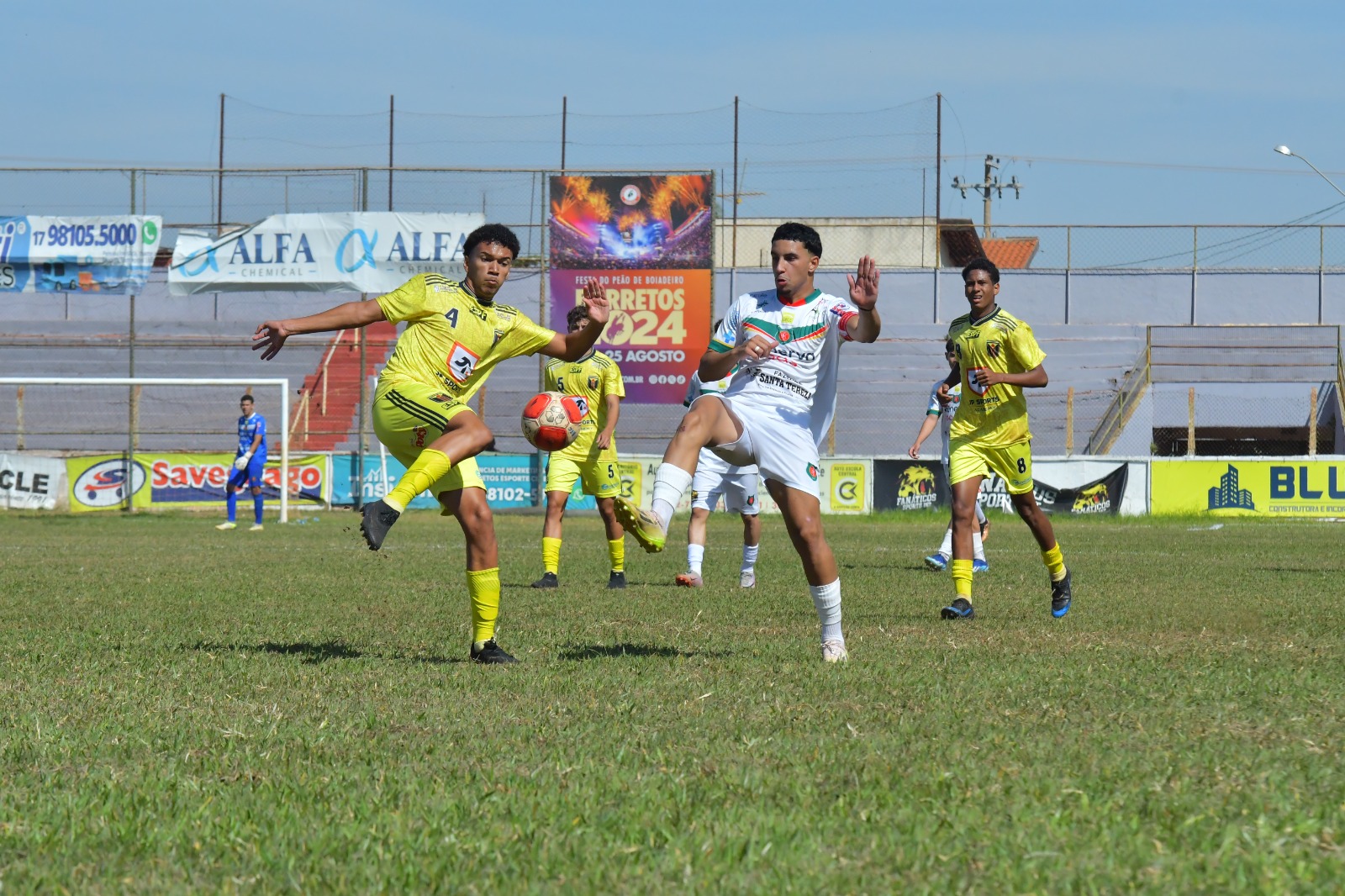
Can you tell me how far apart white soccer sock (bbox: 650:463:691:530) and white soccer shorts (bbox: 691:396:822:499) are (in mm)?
301

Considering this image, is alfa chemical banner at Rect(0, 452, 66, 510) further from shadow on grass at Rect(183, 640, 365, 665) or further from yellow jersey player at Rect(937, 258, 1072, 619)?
yellow jersey player at Rect(937, 258, 1072, 619)

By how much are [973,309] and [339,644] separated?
4824 mm

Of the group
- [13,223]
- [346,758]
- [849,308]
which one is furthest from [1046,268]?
[346,758]

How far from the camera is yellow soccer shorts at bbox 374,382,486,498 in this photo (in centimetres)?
643

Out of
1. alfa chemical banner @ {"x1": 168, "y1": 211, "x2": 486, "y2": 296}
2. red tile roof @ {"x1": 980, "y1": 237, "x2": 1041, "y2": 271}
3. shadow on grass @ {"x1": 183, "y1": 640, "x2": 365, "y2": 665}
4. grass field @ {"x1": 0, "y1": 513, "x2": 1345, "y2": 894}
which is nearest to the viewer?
grass field @ {"x1": 0, "y1": 513, "x2": 1345, "y2": 894}

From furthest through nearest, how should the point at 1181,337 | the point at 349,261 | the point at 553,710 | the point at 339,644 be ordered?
the point at 1181,337
the point at 349,261
the point at 339,644
the point at 553,710

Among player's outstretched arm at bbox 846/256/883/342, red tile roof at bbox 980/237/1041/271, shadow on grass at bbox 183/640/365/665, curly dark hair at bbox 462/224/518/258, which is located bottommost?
shadow on grass at bbox 183/640/365/665

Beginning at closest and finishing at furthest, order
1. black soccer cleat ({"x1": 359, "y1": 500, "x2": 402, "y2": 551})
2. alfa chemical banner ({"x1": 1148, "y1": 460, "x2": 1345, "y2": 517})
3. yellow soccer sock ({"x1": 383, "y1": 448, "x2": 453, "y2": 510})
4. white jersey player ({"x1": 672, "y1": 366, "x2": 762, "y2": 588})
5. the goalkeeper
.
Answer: black soccer cleat ({"x1": 359, "y1": 500, "x2": 402, "y2": 551}) → yellow soccer sock ({"x1": 383, "y1": 448, "x2": 453, "y2": 510}) → white jersey player ({"x1": 672, "y1": 366, "x2": 762, "y2": 588}) → the goalkeeper → alfa chemical banner ({"x1": 1148, "y1": 460, "x2": 1345, "y2": 517})

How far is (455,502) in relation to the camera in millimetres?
6484

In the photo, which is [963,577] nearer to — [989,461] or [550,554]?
[989,461]

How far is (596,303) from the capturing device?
6402 mm

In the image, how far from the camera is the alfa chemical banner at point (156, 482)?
25781 mm

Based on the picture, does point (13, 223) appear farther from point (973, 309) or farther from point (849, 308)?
point (849, 308)

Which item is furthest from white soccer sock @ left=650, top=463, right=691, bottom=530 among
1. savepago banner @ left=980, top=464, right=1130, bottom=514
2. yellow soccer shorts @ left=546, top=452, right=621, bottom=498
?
savepago banner @ left=980, top=464, right=1130, bottom=514
